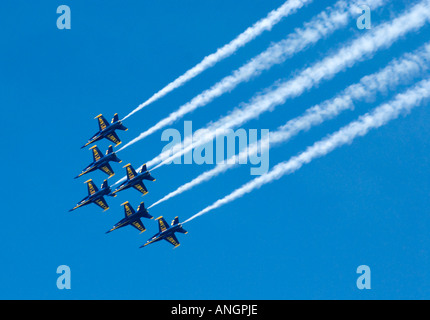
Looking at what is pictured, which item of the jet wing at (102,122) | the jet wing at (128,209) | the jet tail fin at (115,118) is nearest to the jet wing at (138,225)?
the jet wing at (128,209)

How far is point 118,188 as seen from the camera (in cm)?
7306

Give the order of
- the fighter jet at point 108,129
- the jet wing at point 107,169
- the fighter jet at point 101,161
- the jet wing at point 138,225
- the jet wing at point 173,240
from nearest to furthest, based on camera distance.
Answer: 1. the fighter jet at point 108,129
2. the jet wing at point 173,240
3. the fighter jet at point 101,161
4. the jet wing at point 138,225
5. the jet wing at point 107,169

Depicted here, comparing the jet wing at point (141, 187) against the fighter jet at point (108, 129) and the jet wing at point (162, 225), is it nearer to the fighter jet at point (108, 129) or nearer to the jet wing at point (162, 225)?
the jet wing at point (162, 225)

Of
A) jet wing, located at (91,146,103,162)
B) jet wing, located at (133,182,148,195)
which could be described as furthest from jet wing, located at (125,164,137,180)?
jet wing, located at (91,146,103,162)

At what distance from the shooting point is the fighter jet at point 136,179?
2790 inches

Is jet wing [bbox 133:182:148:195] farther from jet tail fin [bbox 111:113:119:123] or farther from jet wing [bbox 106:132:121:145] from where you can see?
jet tail fin [bbox 111:113:119:123]

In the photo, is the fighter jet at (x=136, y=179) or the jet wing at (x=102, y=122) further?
the jet wing at (x=102, y=122)

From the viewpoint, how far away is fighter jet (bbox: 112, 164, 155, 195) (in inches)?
2790

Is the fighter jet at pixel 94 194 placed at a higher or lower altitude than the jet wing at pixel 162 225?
higher

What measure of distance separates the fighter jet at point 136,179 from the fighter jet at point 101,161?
207cm

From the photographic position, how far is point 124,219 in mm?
73625
